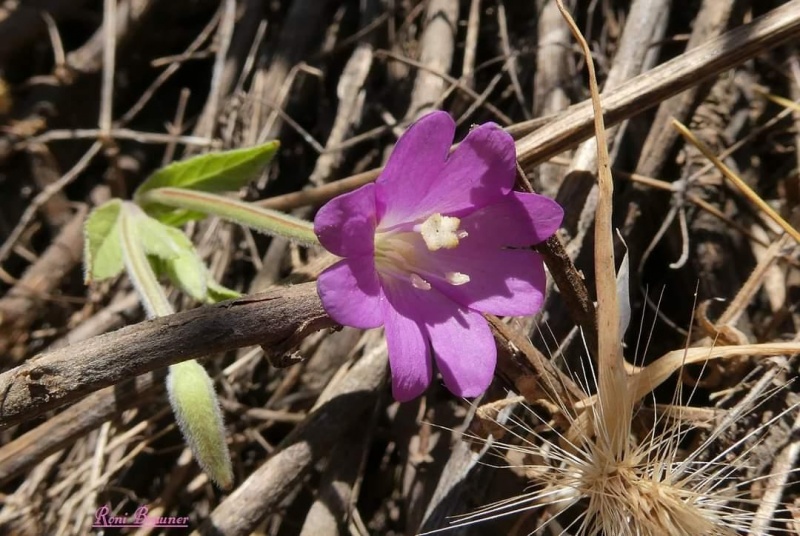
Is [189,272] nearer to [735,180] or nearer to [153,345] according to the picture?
[153,345]

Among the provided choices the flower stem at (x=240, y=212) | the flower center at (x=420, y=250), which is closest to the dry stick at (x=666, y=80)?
the flower center at (x=420, y=250)

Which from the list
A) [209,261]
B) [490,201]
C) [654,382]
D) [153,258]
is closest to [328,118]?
[209,261]

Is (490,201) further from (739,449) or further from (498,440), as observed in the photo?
(739,449)

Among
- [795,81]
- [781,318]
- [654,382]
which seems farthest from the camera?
[795,81]

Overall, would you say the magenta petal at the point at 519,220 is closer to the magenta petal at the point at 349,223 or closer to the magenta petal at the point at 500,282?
the magenta petal at the point at 500,282

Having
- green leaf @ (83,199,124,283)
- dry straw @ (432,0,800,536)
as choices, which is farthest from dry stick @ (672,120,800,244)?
green leaf @ (83,199,124,283)

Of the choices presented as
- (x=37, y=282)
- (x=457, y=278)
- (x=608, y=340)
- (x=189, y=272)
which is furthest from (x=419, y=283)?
(x=37, y=282)
